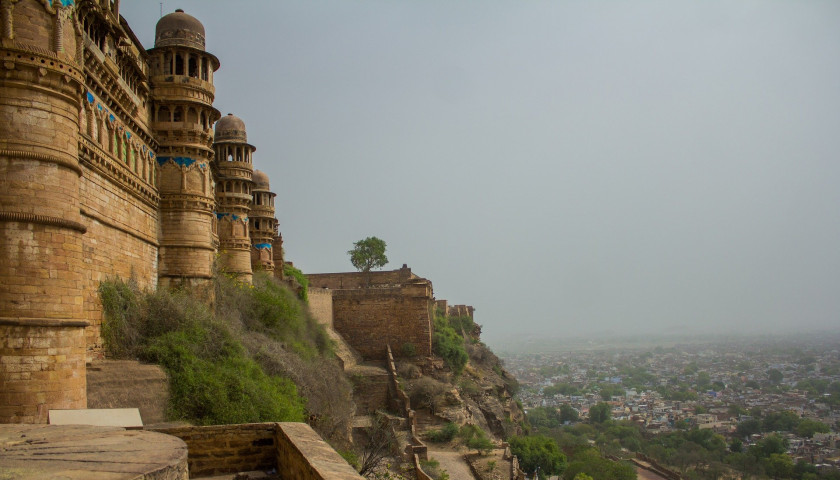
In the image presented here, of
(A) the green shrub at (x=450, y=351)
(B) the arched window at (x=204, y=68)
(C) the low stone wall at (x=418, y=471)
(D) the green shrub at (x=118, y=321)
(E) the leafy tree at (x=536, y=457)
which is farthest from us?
(A) the green shrub at (x=450, y=351)

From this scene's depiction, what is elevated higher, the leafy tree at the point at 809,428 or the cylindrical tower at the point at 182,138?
the cylindrical tower at the point at 182,138

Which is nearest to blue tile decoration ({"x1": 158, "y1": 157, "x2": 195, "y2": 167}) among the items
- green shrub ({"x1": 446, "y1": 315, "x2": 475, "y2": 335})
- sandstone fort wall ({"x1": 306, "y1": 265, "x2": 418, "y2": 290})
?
green shrub ({"x1": 446, "y1": 315, "x2": 475, "y2": 335})

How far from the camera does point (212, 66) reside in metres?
16.4

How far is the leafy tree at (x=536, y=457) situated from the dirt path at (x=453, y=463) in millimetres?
4756

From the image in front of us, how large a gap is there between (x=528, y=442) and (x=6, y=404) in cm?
2389

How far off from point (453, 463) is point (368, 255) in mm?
A: 26440

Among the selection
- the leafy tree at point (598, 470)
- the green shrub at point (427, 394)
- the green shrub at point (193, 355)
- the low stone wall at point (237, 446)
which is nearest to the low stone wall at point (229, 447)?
the low stone wall at point (237, 446)

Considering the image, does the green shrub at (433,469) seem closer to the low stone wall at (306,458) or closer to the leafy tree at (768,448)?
the low stone wall at (306,458)

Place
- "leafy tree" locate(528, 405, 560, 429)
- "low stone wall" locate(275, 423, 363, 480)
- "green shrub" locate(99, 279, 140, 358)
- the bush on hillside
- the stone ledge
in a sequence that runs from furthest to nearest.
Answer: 1. "leafy tree" locate(528, 405, 560, 429)
2. "green shrub" locate(99, 279, 140, 358)
3. the bush on hillside
4. the stone ledge
5. "low stone wall" locate(275, 423, 363, 480)

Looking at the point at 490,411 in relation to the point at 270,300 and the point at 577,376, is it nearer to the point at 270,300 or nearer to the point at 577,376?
the point at 270,300

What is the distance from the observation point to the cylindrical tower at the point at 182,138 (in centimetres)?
1568

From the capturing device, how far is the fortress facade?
8.18 meters

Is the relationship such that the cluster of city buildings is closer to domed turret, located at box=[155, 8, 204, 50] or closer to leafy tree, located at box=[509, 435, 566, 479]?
leafy tree, located at box=[509, 435, 566, 479]

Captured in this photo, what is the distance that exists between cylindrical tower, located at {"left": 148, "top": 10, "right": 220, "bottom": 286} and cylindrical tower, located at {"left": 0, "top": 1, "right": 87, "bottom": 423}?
683cm
